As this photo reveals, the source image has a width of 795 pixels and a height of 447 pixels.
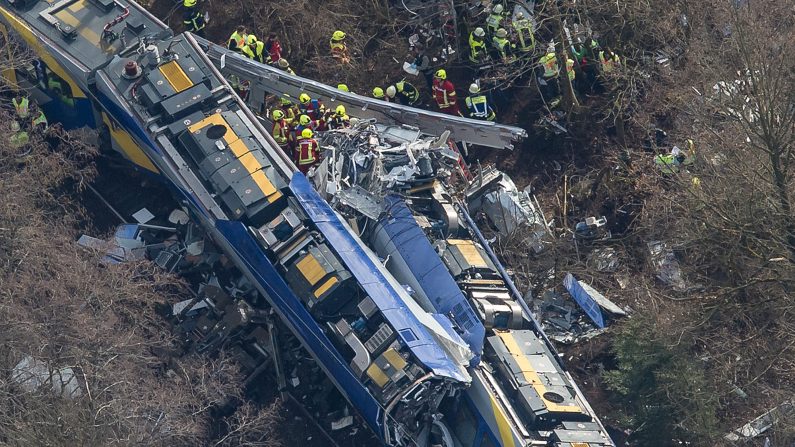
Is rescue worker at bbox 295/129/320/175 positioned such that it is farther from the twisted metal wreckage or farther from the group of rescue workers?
the twisted metal wreckage

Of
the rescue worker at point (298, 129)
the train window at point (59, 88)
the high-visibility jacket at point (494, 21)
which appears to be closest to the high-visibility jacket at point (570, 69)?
the high-visibility jacket at point (494, 21)

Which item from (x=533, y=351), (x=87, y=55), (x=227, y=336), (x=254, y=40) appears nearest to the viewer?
(x=533, y=351)

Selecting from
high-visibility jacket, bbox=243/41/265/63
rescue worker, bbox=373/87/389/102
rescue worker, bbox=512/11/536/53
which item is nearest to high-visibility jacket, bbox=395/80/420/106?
rescue worker, bbox=373/87/389/102

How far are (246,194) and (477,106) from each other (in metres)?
6.60

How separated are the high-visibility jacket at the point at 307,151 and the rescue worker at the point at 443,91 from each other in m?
3.46

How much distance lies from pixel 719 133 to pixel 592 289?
176 inches

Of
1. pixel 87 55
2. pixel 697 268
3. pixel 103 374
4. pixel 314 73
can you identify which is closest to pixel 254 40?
pixel 314 73

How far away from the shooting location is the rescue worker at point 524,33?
2719 cm

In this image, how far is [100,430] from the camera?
20625 millimetres

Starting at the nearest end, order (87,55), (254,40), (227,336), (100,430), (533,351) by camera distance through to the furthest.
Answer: (100,430), (533,351), (227,336), (87,55), (254,40)

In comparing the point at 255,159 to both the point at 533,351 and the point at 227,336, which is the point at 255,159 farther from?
the point at 533,351

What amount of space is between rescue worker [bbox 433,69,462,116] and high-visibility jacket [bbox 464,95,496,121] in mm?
370

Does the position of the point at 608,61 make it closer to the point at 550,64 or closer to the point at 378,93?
the point at 550,64

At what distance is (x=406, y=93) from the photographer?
27578 mm
